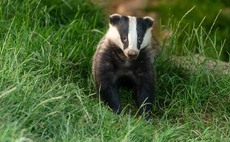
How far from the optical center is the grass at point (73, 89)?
17.9 feet

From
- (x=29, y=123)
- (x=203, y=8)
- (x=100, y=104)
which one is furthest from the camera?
(x=203, y=8)

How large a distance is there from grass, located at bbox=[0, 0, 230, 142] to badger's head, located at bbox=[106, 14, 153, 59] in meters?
0.50

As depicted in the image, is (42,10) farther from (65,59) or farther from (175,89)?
(175,89)

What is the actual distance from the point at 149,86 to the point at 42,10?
172 centimetres

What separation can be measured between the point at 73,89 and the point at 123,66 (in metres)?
0.60

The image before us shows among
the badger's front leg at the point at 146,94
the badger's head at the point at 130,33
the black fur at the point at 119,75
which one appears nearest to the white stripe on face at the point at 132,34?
the badger's head at the point at 130,33

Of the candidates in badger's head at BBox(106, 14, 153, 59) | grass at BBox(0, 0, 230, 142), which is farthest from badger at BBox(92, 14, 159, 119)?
grass at BBox(0, 0, 230, 142)

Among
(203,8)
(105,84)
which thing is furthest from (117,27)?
(203,8)

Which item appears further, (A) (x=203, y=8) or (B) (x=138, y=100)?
(A) (x=203, y=8)

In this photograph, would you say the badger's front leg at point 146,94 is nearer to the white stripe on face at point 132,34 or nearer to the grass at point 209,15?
the white stripe on face at point 132,34

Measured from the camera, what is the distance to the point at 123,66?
6645mm

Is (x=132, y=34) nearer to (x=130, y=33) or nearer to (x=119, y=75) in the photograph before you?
(x=130, y=33)

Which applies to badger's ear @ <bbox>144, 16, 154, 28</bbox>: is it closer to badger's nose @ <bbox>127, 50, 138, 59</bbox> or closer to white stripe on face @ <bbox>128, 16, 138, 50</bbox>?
white stripe on face @ <bbox>128, 16, 138, 50</bbox>

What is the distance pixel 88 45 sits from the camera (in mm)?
7371
